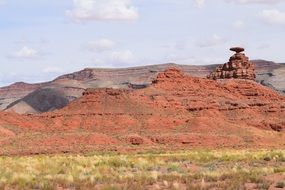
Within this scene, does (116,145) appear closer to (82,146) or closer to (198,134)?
(82,146)

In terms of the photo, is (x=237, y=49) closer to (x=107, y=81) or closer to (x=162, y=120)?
(x=162, y=120)

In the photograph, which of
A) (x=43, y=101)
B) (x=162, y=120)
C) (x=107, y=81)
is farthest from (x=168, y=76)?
(x=107, y=81)


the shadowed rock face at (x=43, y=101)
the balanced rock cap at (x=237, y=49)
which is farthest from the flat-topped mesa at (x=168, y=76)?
the shadowed rock face at (x=43, y=101)

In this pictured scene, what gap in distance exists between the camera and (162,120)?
7431 cm

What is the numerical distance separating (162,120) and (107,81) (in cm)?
10721

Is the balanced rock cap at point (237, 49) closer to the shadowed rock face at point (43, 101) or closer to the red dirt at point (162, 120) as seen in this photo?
the red dirt at point (162, 120)

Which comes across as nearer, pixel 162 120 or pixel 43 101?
pixel 162 120

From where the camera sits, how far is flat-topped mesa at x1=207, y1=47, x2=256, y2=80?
99500 millimetres

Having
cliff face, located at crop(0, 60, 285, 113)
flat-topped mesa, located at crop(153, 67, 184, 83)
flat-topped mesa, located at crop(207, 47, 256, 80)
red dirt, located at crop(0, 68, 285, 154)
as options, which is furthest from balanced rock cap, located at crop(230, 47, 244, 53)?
cliff face, located at crop(0, 60, 285, 113)

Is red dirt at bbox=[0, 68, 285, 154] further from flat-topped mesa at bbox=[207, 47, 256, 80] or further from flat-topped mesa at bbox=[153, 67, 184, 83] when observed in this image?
flat-topped mesa at bbox=[207, 47, 256, 80]

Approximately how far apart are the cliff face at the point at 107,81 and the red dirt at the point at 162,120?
70.2m

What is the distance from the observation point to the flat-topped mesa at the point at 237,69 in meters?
99.5

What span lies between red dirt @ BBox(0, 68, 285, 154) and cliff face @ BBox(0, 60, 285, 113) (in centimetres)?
7020

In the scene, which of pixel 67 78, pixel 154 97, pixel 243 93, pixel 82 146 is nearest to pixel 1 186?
pixel 82 146
